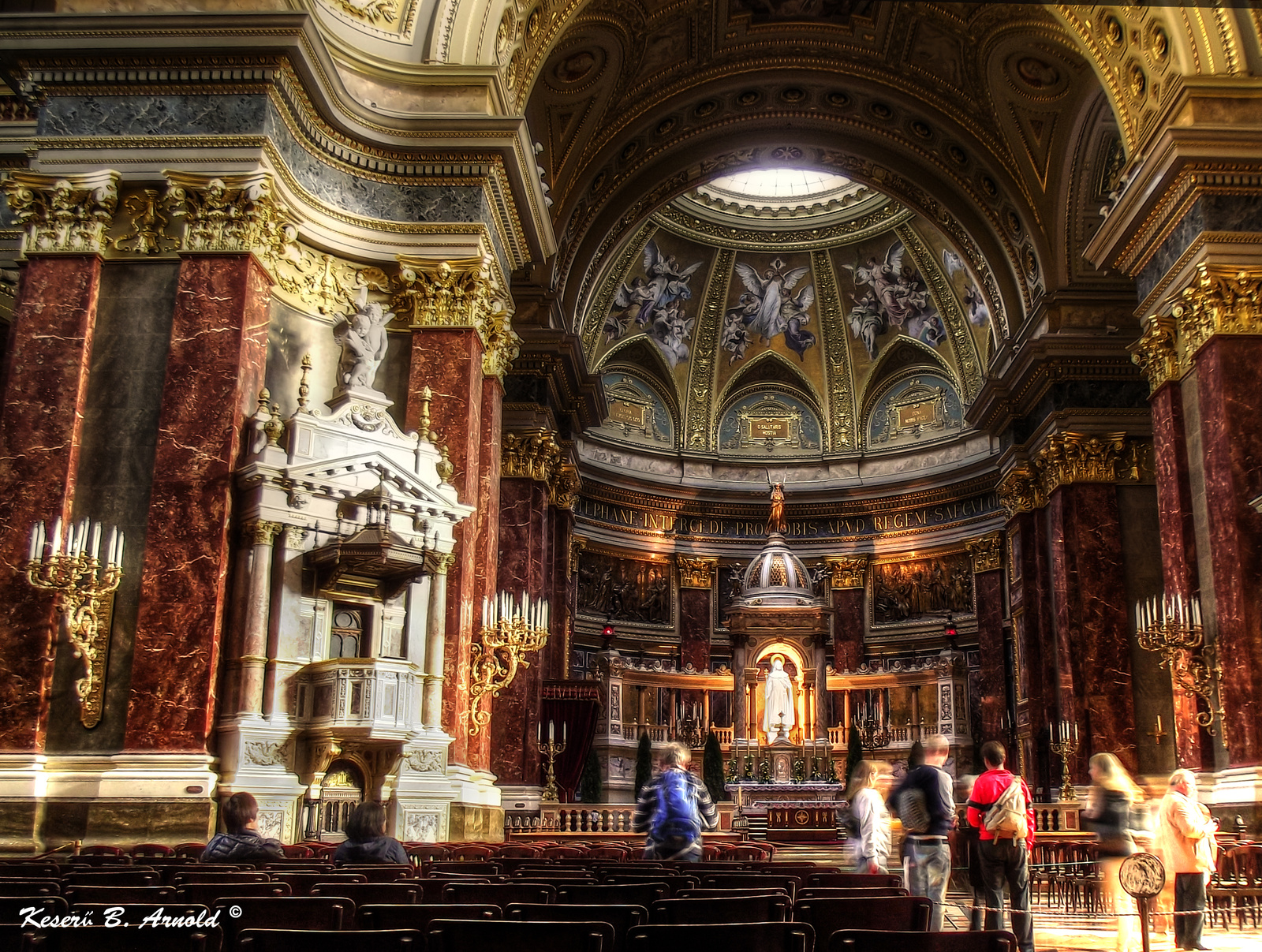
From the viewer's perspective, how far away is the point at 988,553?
99.1ft

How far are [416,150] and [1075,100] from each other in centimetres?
1329

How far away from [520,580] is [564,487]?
438 centimetres

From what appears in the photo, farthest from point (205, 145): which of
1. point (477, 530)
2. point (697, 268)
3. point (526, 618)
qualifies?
point (697, 268)

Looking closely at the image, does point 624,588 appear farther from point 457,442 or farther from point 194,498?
point 194,498

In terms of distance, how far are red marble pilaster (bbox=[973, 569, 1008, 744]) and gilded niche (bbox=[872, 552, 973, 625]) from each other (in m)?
1.27

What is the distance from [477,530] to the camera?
1585 cm

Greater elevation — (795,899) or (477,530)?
(477,530)

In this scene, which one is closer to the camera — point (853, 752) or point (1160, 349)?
point (1160, 349)

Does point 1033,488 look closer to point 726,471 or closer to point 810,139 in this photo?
point 810,139

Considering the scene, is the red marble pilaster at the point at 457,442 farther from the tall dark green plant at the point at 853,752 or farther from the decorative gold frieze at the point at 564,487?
the tall dark green plant at the point at 853,752

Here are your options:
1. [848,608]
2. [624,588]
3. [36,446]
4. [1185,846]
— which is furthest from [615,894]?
[848,608]

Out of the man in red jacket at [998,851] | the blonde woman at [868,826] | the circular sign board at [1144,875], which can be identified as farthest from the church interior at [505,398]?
the circular sign board at [1144,875]

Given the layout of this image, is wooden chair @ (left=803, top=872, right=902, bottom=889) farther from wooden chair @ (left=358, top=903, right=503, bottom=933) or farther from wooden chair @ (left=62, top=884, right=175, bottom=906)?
wooden chair @ (left=62, top=884, right=175, bottom=906)

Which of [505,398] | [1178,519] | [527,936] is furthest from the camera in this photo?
[505,398]
